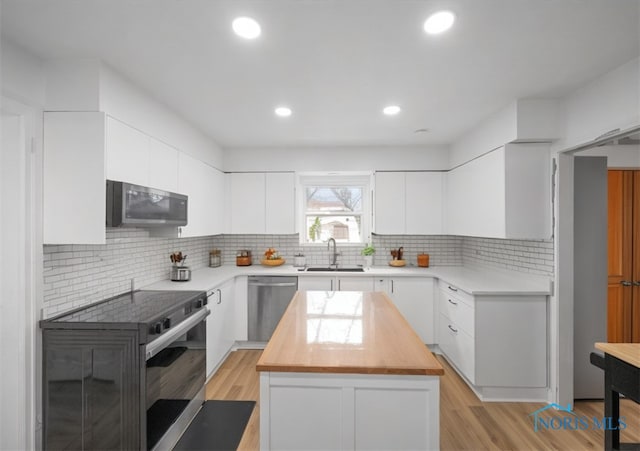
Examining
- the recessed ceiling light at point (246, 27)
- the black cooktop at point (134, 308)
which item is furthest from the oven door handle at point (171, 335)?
the recessed ceiling light at point (246, 27)

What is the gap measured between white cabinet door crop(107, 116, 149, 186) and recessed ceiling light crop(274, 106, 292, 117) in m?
1.08

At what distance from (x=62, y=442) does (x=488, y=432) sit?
2766 millimetres

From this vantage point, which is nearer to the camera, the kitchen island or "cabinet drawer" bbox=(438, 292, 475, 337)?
the kitchen island

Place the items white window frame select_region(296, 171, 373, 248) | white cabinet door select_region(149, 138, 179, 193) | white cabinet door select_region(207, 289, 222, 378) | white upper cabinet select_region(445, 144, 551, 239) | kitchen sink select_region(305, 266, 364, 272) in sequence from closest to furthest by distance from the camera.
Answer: white cabinet door select_region(149, 138, 179, 193)
white upper cabinet select_region(445, 144, 551, 239)
white cabinet door select_region(207, 289, 222, 378)
kitchen sink select_region(305, 266, 364, 272)
white window frame select_region(296, 171, 373, 248)

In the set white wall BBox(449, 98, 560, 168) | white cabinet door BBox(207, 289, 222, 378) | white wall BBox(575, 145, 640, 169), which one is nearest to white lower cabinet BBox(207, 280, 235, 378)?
white cabinet door BBox(207, 289, 222, 378)

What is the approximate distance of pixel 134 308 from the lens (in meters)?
2.16

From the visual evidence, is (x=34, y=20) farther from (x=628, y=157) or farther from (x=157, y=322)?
(x=628, y=157)

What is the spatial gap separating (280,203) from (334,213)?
2.93ft

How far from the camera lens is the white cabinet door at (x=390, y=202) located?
13.4 ft

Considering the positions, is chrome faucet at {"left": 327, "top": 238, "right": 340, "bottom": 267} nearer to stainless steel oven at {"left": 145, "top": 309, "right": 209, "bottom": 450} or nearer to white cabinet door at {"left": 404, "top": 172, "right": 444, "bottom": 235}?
white cabinet door at {"left": 404, "top": 172, "right": 444, "bottom": 235}

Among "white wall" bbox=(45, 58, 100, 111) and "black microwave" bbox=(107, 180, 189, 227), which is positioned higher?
"white wall" bbox=(45, 58, 100, 111)

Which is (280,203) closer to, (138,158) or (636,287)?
(138,158)

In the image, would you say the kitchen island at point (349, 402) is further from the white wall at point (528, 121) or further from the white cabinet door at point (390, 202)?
the white cabinet door at point (390, 202)

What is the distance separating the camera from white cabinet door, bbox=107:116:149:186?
77.9 inches
